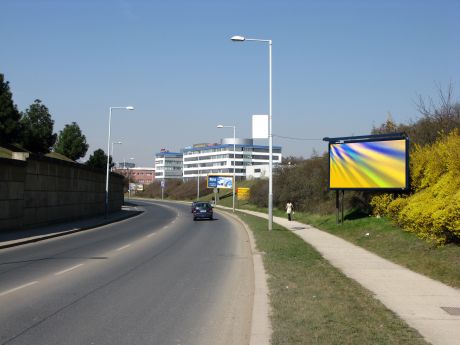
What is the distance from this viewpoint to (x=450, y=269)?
11.6 metres

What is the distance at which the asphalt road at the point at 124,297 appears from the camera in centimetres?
671

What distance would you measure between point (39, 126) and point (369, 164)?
34.8 m

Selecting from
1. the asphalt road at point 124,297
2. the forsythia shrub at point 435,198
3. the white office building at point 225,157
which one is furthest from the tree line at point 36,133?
the white office building at point 225,157

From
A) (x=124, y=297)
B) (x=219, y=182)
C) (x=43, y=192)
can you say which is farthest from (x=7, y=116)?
(x=219, y=182)

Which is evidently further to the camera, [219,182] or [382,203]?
[219,182]

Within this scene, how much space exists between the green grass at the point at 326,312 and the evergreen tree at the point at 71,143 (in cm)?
5162

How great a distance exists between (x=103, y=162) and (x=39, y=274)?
204 feet

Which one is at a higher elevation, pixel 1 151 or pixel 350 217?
pixel 1 151

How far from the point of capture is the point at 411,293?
9.55 m

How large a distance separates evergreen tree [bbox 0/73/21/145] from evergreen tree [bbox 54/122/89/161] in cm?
2218

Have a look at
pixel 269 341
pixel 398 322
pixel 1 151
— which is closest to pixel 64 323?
pixel 269 341

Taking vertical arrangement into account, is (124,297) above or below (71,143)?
below

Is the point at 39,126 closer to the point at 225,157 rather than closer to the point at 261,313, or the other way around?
the point at 261,313

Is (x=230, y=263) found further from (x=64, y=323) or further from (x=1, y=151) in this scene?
(x=1, y=151)
